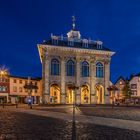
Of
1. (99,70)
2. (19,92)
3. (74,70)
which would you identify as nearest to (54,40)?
(74,70)

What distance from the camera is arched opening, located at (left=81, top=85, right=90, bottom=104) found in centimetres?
7831

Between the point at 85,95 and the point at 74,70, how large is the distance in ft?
27.4

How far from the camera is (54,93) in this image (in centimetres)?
8250

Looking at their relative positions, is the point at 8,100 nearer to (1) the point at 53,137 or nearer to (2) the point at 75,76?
(2) the point at 75,76

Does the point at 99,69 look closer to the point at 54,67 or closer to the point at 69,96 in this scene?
the point at 69,96

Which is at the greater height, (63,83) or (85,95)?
(63,83)

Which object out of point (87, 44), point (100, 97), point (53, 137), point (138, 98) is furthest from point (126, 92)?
point (53, 137)

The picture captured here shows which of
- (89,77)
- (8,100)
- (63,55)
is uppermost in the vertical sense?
(63,55)

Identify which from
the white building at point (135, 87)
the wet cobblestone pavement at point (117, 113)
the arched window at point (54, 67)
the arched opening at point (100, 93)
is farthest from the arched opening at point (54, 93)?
the wet cobblestone pavement at point (117, 113)

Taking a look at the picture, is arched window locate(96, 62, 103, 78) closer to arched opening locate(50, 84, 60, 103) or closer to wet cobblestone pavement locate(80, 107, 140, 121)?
arched opening locate(50, 84, 60, 103)

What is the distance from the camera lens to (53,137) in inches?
512

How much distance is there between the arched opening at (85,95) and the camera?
78312 mm

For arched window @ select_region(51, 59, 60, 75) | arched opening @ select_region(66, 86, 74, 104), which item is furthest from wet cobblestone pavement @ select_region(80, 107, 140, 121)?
arched window @ select_region(51, 59, 60, 75)

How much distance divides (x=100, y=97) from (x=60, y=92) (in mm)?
12361
